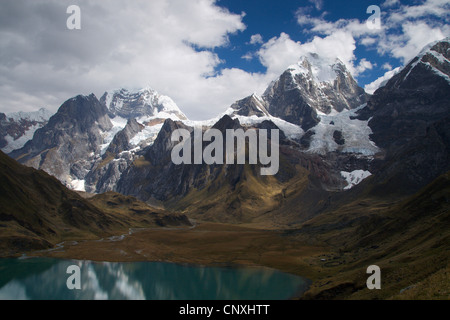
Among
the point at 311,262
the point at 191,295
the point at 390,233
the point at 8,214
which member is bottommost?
the point at 191,295

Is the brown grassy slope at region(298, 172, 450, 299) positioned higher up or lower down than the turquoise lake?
higher up

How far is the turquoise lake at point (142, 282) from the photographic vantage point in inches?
4269

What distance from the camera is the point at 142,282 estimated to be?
5103 inches

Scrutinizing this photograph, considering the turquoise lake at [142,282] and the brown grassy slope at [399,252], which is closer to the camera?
the brown grassy slope at [399,252]

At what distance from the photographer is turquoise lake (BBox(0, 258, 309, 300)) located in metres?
108

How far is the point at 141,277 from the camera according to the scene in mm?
137875

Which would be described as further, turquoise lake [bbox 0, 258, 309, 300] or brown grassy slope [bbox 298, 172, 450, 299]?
turquoise lake [bbox 0, 258, 309, 300]

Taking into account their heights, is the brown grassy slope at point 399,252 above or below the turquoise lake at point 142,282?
above

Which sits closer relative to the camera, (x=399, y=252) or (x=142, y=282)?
(x=399, y=252)
